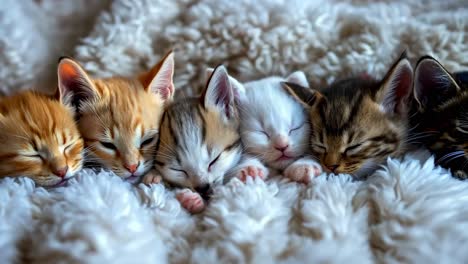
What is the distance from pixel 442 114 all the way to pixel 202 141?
582mm

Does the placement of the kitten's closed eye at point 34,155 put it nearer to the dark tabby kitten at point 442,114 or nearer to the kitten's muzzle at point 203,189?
the kitten's muzzle at point 203,189

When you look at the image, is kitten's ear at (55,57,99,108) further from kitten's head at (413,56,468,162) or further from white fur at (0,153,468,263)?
kitten's head at (413,56,468,162)

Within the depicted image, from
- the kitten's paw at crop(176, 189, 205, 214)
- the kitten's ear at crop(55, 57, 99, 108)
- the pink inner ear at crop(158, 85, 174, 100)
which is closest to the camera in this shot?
the kitten's paw at crop(176, 189, 205, 214)

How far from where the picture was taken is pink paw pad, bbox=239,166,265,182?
1.06 m

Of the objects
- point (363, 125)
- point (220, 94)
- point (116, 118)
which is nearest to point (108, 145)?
point (116, 118)

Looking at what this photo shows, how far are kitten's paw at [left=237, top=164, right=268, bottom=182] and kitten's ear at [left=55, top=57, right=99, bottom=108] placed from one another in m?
0.40

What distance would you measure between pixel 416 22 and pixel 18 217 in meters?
1.19

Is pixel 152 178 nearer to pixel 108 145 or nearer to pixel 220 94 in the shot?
pixel 108 145

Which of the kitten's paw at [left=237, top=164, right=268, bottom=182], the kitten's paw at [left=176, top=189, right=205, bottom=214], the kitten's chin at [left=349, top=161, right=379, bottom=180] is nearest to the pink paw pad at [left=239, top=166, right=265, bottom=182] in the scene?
the kitten's paw at [left=237, top=164, right=268, bottom=182]

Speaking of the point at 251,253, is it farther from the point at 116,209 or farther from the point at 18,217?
the point at 18,217

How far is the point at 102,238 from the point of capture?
2.59 feet

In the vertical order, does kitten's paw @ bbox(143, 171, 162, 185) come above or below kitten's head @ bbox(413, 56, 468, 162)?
below

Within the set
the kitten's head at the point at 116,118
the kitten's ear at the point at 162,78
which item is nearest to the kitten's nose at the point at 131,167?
the kitten's head at the point at 116,118

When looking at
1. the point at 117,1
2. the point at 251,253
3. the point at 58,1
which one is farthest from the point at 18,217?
the point at 58,1
